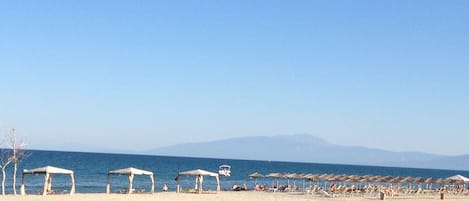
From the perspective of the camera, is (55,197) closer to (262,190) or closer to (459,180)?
(262,190)

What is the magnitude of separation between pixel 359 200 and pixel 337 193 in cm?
434

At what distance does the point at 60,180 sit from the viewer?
57906mm

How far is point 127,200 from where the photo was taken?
30797mm

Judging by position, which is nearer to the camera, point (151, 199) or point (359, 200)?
point (151, 199)

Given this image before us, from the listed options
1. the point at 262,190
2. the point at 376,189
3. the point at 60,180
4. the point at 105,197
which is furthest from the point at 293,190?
the point at 60,180

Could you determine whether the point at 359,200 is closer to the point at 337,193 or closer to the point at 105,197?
the point at 337,193

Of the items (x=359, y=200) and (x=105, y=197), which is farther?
(x=359, y=200)

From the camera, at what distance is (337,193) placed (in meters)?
39.1

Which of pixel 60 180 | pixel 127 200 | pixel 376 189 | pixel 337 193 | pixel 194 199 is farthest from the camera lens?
pixel 60 180

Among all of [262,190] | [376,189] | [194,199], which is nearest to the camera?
[194,199]

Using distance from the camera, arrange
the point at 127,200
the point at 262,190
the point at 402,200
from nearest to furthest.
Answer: the point at 127,200, the point at 402,200, the point at 262,190

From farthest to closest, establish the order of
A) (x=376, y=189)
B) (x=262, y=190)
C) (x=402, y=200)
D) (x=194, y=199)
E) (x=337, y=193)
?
(x=262, y=190) → (x=376, y=189) → (x=337, y=193) → (x=402, y=200) → (x=194, y=199)

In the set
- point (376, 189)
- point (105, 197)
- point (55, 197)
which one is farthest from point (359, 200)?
point (55, 197)

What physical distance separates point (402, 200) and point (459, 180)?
392 inches
